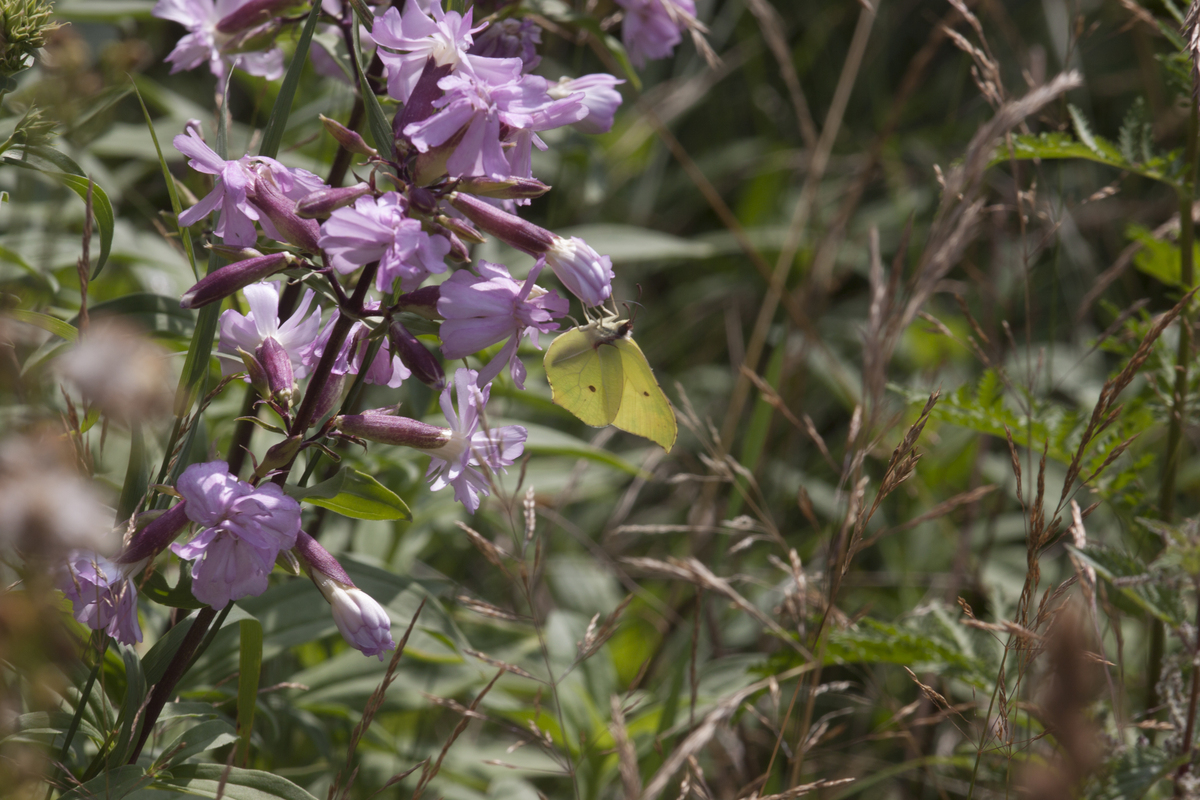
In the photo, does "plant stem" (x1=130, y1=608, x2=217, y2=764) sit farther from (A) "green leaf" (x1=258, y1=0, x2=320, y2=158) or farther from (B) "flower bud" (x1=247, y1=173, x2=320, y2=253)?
(A) "green leaf" (x1=258, y1=0, x2=320, y2=158)

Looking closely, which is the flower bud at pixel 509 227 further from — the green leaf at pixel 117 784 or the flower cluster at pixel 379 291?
the green leaf at pixel 117 784

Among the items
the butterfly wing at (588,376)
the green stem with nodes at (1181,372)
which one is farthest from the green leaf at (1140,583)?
the butterfly wing at (588,376)

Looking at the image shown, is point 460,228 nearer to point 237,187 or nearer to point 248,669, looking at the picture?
point 237,187

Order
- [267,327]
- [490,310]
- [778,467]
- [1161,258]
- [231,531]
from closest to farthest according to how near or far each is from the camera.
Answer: [231,531]
[490,310]
[267,327]
[1161,258]
[778,467]

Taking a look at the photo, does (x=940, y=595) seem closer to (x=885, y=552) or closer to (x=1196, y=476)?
(x=885, y=552)

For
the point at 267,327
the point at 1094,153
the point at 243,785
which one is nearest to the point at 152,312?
the point at 267,327

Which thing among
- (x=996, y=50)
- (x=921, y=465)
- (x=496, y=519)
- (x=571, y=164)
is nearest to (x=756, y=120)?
(x=996, y=50)
